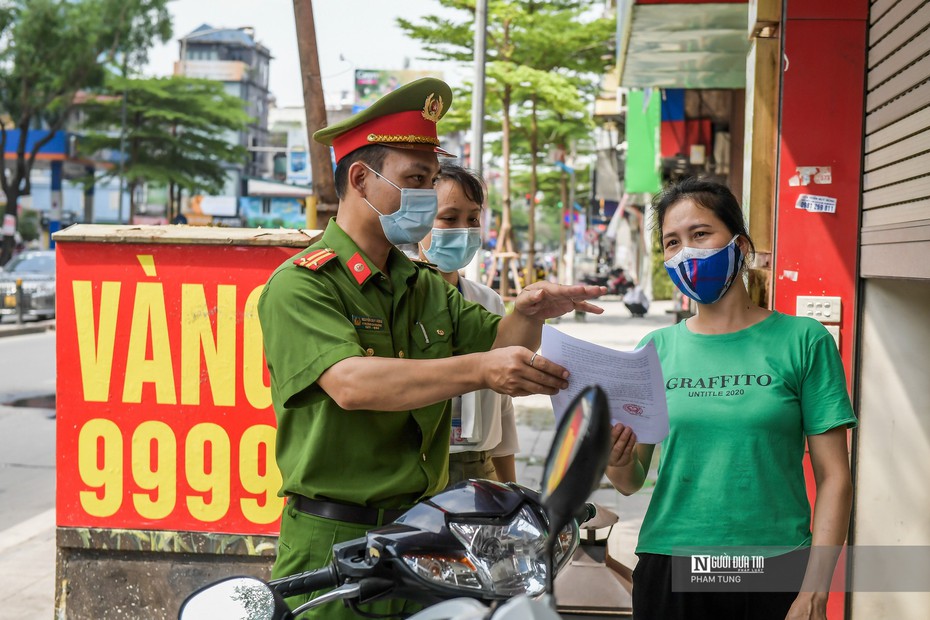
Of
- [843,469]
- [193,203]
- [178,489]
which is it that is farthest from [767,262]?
[193,203]

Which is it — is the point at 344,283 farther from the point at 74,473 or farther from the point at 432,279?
the point at 74,473

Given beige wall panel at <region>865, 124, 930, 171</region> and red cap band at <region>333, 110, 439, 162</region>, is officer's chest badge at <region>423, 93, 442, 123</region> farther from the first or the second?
beige wall panel at <region>865, 124, 930, 171</region>

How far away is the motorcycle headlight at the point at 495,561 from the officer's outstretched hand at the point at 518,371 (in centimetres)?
38

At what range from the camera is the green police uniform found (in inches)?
83.7

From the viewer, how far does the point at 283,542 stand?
7.66ft

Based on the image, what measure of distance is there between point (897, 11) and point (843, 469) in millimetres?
2435

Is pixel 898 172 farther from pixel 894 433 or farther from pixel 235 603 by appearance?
pixel 235 603

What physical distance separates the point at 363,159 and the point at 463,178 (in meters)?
1.49

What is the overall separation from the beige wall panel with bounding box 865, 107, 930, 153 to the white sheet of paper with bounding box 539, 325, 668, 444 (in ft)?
7.00

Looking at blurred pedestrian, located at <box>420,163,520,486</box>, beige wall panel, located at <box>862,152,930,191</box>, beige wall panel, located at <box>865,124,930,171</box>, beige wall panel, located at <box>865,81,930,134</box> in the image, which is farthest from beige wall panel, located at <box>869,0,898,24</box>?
blurred pedestrian, located at <box>420,163,520,486</box>

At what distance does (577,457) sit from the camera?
48.4 inches

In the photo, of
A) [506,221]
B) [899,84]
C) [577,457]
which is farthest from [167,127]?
[577,457]

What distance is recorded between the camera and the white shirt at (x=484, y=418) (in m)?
3.81

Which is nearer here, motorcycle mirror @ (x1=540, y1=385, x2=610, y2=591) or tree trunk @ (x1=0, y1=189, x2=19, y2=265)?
motorcycle mirror @ (x1=540, y1=385, x2=610, y2=591)
